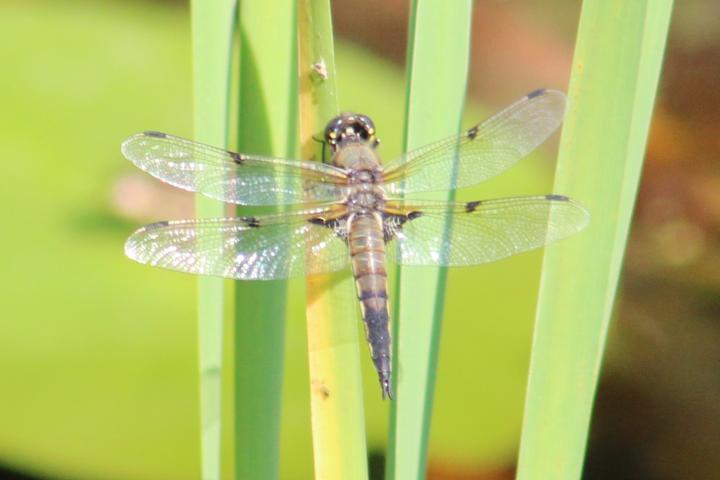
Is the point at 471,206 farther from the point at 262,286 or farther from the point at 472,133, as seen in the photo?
the point at 262,286

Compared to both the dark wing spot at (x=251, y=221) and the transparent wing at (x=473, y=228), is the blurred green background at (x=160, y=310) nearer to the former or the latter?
the transparent wing at (x=473, y=228)

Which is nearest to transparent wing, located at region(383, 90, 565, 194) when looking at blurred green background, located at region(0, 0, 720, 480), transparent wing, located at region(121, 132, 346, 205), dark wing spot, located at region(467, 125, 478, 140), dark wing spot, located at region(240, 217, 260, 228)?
→ dark wing spot, located at region(467, 125, 478, 140)

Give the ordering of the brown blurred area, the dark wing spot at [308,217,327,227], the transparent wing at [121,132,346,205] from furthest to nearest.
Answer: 1. the brown blurred area
2. the dark wing spot at [308,217,327,227]
3. the transparent wing at [121,132,346,205]

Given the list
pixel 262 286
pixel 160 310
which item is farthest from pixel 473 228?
pixel 160 310

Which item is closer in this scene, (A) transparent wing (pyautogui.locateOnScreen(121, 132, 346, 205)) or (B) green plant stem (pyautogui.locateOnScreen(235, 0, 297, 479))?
(B) green plant stem (pyautogui.locateOnScreen(235, 0, 297, 479))

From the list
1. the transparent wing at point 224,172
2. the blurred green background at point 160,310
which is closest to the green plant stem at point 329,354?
the transparent wing at point 224,172

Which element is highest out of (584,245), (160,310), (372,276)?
(584,245)

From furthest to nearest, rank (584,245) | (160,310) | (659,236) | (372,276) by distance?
(659,236)
(160,310)
(372,276)
(584,245)

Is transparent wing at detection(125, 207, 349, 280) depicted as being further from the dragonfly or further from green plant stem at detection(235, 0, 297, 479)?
green plant stem at detection(235, 0, 297, 479)
